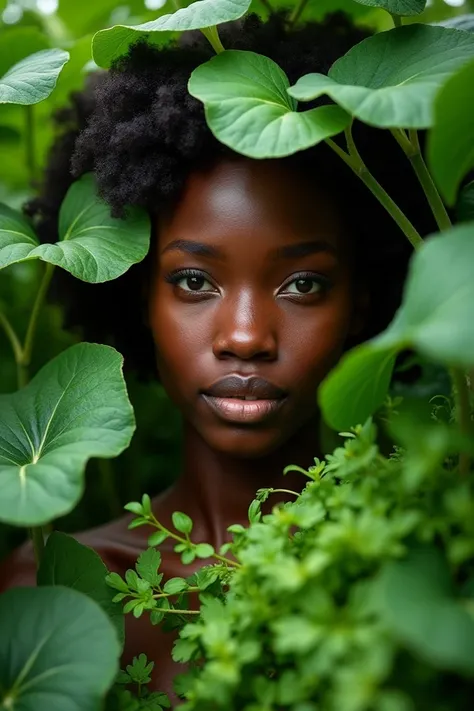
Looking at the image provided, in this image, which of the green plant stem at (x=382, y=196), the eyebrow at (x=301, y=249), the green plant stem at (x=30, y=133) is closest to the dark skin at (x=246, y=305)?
the eyebrow at (x=301, y=249)

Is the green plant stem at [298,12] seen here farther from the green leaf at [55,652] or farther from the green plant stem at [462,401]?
the green leaf at [55,652]

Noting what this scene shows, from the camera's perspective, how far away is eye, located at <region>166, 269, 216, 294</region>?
0.99 meters

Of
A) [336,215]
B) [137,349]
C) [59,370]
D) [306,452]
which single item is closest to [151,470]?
[137,349]

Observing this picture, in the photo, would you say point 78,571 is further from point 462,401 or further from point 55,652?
point 462,401

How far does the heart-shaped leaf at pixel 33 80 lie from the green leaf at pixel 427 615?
2.26 ft

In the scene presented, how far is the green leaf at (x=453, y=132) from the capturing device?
27.0 inches

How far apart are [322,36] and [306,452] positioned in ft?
1.80

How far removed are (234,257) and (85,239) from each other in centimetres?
19

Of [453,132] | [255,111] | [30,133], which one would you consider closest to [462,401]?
[453,132]

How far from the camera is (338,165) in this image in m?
1.00

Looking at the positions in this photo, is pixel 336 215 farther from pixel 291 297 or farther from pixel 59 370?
pixel 59 370

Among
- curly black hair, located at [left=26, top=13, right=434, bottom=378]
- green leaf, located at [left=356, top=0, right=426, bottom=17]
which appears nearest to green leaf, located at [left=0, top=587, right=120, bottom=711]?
curly black hair, located at [left=26, top=13, right=434, bottom=378]

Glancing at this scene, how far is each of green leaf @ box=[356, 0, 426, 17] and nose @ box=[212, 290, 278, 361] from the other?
1.16ft

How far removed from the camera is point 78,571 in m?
0.89
